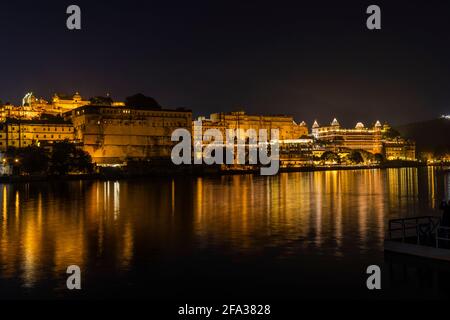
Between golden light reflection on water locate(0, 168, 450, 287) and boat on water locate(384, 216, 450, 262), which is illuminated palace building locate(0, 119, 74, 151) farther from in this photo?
boat on water locate(384, 216, 450, 262)

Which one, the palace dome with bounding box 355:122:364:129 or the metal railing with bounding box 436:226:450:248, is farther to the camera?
the palace dome with bounding box 355:122:364:129

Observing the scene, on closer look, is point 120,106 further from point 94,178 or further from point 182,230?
point 182,230

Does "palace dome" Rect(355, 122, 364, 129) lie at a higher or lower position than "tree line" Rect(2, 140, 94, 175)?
higher

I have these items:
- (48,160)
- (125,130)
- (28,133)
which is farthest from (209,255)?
(125,130)

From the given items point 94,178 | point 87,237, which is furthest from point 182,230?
point 94,178

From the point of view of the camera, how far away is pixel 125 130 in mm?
85000

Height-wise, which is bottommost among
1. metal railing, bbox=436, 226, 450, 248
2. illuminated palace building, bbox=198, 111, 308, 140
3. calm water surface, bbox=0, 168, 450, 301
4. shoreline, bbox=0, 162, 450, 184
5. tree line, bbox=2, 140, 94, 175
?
calm water surface, bbox=0, 168, 450, 301

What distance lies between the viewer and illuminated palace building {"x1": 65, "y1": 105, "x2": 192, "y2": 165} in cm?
8012

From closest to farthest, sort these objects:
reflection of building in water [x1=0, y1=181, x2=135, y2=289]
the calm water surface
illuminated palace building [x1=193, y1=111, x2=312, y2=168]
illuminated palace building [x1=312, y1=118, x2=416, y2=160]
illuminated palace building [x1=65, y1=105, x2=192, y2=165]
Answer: the calm water surface, reflection of building in water [x1=0, y1=181, x2=135, y2=289], illuminated palace building [x1=65, y1=105, x2=192, y2=165], illuminated palace building [x1=193, y1=111, x2=312, y2=168], illuminated palace building [x1=312, y1=118, x2=416, y2=160]

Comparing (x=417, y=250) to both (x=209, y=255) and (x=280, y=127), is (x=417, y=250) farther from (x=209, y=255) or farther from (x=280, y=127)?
(x=280, y=127)

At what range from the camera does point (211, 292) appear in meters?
9.61

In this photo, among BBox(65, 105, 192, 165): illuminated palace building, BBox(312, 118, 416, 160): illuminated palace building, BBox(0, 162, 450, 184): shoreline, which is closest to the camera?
BBox(0, 162, 450, 184): shoreline

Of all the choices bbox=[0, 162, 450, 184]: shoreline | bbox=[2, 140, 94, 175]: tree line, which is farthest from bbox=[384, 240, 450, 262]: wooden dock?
bbox=[2, 140, 94, 175]: tree line
